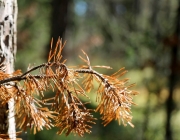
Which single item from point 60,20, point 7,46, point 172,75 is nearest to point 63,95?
point 7,46

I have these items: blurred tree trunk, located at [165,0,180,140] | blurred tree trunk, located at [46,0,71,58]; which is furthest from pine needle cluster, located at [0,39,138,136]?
blurred tree trunk, located at [46,0,71,58]

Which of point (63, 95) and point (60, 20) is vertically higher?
point (60, 20)

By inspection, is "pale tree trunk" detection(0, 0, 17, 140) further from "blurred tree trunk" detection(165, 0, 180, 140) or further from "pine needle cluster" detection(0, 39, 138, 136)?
"blurred tree trunk" detection(165, 0, 180, 140)

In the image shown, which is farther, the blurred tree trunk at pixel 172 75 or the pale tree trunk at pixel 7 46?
the blurred tree trunk at pixel 172 75

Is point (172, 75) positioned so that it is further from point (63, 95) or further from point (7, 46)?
point (63, 95)

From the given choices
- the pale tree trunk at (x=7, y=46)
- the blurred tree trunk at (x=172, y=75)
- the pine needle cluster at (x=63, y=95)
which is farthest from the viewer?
the blurred tree trunk at (x=172, y=75)

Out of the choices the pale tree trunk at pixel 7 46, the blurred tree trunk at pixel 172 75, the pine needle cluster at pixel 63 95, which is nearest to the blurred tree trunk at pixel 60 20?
the blurred tree trunk at pixel 172 75

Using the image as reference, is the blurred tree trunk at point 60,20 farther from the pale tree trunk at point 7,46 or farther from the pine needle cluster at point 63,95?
the pine needle cluster at point 63,95

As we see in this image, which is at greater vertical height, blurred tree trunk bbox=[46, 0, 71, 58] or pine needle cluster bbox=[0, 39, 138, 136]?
blurred tree trunk bbox=[46, 0, 71, 58]
